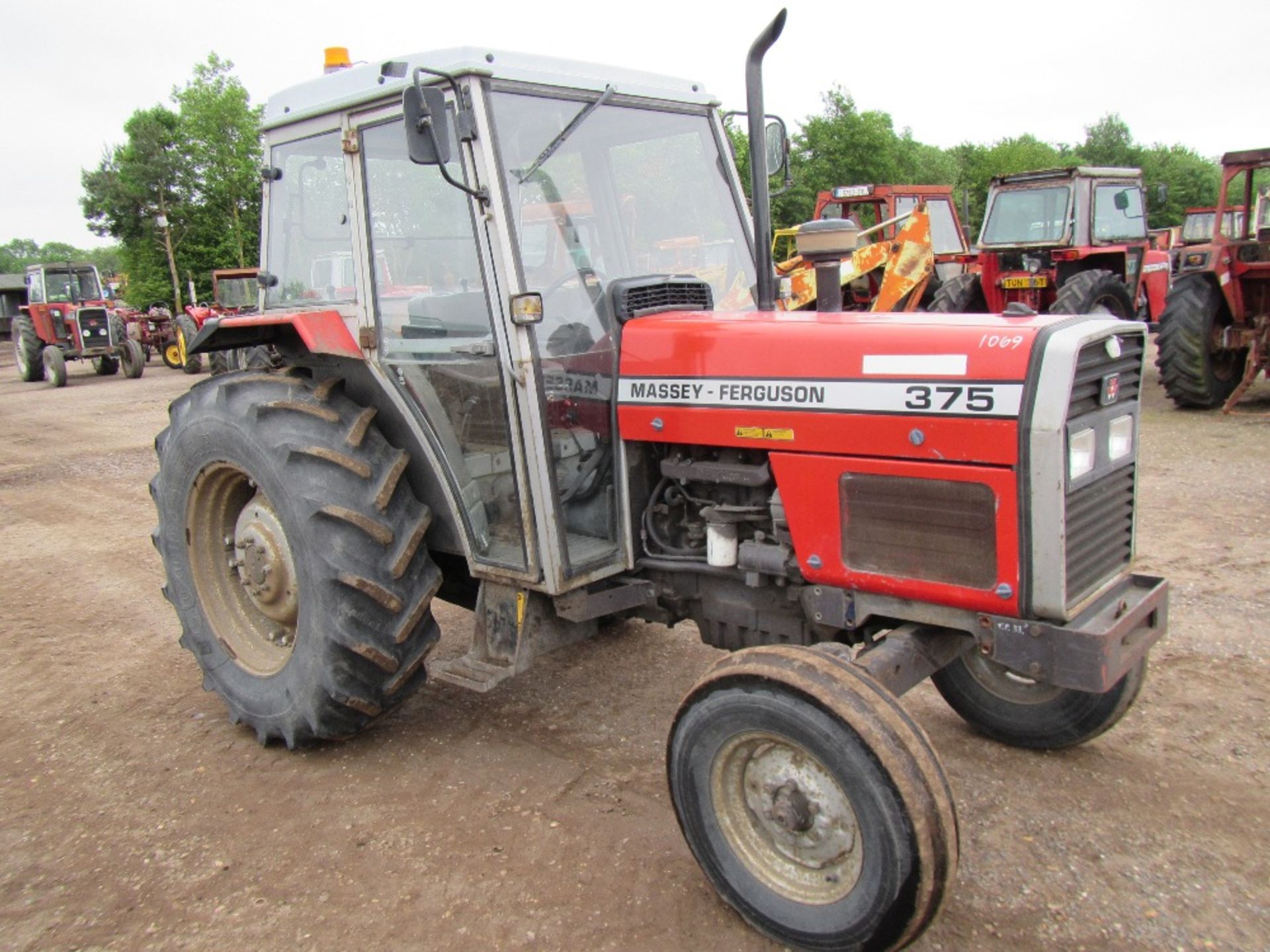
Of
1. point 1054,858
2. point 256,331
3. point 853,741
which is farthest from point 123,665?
point 1054,858

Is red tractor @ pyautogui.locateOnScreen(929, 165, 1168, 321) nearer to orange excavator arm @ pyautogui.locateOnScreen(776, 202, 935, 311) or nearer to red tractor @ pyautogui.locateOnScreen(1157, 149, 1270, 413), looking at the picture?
orange excavator arm @ pyautogui.locateOnScreen(776, 202, 935, 311)

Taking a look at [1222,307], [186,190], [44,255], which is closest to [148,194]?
[186,190]

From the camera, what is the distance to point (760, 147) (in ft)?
10.1

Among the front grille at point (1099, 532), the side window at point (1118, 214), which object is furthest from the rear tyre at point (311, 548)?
the side window at point (1118, 214)

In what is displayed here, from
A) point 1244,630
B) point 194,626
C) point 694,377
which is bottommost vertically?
point 1244,630

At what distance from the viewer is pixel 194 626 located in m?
4.10

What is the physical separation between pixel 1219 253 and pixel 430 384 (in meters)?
8.59

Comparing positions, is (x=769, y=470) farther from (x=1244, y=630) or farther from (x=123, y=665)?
(x=123, y=665)

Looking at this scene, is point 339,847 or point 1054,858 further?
point 339,847

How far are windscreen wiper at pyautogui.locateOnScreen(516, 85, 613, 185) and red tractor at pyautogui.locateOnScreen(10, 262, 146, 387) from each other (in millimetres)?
17888

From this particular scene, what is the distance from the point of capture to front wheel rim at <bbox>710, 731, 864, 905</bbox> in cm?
254

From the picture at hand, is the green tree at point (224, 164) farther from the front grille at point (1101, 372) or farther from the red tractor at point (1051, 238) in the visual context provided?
the front grille at point (1101, 372)

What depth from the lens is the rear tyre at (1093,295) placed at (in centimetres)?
895

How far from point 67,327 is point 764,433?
19.9 meters
